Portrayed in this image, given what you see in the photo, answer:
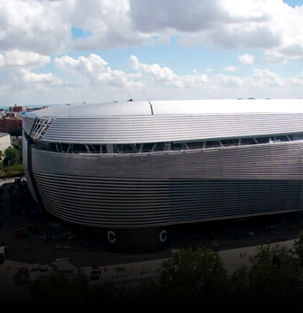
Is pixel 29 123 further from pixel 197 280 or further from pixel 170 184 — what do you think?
pixel 197 280

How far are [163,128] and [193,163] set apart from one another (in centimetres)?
639

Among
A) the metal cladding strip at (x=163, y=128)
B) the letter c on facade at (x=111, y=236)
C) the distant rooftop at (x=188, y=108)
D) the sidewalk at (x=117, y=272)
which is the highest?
the distant rooftop at (x=188, y=108)

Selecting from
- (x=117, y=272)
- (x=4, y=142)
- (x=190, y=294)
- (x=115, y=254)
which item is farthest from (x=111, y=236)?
(x=4, y=142)

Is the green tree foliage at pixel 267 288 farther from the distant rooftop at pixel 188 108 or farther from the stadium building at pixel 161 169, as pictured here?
the distant rooftop at pixel 188 108

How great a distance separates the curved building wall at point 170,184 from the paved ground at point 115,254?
3.57 m

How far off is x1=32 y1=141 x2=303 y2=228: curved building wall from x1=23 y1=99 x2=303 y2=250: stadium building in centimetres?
11

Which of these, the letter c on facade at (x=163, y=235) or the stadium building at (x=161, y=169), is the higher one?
A: the stadium building at (x=161, y=169)

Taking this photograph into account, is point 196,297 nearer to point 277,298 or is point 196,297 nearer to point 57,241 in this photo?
point 277,298

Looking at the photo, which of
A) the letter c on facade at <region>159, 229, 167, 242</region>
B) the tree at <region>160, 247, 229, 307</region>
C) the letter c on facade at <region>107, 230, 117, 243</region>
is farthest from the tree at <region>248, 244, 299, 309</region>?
the letter c on facade at <region>107, 230, 117, 243</region>

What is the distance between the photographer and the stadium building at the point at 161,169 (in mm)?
42547

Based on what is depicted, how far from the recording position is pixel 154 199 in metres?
42.8

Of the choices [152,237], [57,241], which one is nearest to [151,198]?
[152,237]

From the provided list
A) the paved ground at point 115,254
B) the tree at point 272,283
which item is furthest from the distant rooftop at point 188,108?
the tree at point 272,283

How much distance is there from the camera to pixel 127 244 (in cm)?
4406
